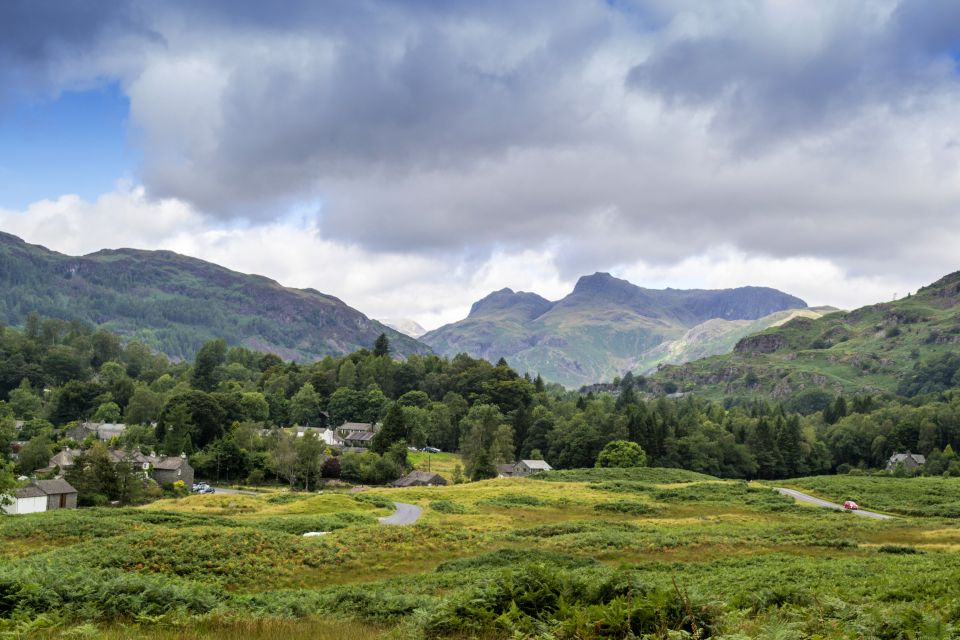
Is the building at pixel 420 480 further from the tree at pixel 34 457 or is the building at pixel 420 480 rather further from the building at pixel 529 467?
the tree at pixel 34 457

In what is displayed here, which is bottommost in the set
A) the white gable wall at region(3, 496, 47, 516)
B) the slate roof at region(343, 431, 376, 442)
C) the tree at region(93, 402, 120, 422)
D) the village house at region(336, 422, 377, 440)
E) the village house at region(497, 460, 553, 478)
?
the village house at region(497, 460, 553, 478)

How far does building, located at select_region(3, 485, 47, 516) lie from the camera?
221 feet

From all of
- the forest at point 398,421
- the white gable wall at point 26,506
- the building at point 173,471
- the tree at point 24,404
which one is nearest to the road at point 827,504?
the forest at point 398,421

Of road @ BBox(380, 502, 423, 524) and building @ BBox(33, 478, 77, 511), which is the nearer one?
road @ BBox(380, 502, 423, 524)

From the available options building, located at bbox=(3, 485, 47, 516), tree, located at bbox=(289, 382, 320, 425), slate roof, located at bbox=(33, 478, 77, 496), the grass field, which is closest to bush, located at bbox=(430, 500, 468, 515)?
the grass field

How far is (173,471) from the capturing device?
9662cm

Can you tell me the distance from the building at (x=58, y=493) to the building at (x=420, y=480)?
4596cm

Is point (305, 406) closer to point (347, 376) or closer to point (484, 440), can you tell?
point (347, 376)

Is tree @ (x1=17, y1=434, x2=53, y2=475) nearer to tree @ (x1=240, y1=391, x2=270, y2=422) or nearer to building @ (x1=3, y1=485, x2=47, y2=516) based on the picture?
building @ (x1=3, y1=485, x2=47, y2=516)

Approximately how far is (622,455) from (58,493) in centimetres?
8609

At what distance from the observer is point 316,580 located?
33.6 meters

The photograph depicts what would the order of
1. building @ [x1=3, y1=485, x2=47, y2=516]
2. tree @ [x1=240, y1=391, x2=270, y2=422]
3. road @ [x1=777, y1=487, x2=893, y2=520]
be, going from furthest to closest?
tree @ [x1=240, y1=391, x2=270, y2=422] → road @ [x1=777, y1=487, x2=893, y2=520] → building @ [x1=3, y1=485, x2=47, y2=516]

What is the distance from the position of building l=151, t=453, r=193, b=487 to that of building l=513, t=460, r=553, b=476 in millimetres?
54936

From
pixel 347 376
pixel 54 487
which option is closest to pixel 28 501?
pixel 54 487
